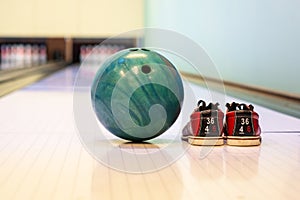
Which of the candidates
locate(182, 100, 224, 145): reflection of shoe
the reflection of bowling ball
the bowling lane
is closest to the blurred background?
the bowling lane

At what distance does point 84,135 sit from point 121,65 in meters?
0.35

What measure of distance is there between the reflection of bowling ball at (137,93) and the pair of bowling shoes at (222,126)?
0.10 metres

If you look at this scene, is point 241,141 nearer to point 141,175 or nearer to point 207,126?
point 207,126

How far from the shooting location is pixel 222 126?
1427 mm

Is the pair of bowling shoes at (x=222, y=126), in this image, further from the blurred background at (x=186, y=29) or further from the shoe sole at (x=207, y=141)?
the blurred background at (x=186, y=29)

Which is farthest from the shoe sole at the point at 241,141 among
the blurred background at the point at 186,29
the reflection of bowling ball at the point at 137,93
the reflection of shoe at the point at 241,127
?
the blurred background at the point at 186,29

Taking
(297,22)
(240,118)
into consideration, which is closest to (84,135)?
(240,118)

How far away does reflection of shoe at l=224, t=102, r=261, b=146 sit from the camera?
1409mm

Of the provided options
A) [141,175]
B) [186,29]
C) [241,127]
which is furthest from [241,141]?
[186,29]

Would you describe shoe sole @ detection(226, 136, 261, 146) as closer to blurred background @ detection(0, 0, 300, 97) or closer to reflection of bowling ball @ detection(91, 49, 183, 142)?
reflection of bowling ball @ detection(91, 49, 183, 142)

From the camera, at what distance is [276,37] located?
105 inches

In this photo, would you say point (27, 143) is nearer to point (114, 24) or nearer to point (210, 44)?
point (210, 44)

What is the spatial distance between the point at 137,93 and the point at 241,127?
0.32m

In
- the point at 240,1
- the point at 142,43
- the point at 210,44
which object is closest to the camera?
the point at 240,1
